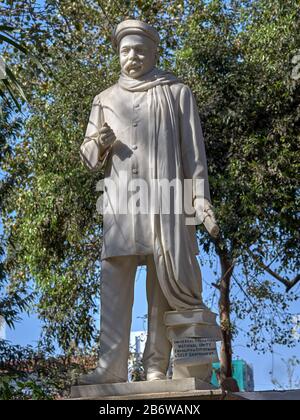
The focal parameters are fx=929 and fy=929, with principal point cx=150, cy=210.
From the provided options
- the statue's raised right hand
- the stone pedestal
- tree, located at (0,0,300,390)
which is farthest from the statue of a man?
tree, located at (0,0,300,390)

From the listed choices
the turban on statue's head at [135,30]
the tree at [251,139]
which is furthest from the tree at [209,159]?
the turban on statue's head at [135,30]

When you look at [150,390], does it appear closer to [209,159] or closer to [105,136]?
[105,136]

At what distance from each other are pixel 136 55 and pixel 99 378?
2373mm

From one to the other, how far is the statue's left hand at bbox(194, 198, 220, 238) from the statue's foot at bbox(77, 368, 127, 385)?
1194 mm

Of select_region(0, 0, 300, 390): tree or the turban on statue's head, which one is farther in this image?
select_region(0, 0, 300, 390): tree

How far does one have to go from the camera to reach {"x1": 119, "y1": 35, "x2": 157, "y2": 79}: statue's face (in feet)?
22.6

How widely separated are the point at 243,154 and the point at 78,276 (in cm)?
310

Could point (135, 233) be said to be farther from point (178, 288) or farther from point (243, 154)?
point (243, 154)

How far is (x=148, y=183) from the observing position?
21.7 feet

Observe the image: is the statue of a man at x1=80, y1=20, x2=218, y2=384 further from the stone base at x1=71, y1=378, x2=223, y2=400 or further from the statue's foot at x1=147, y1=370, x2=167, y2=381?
the stone base at x1=71, y1=378, x2=223, y2=400
